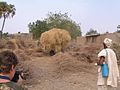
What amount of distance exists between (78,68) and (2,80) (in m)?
12.8

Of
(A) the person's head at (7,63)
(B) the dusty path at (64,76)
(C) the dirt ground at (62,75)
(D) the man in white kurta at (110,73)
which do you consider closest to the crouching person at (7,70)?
(A) the person's head at (7,63)

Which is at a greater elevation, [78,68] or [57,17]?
[57,17]

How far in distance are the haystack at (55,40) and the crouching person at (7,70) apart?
19368mm

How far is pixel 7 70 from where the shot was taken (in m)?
3.12

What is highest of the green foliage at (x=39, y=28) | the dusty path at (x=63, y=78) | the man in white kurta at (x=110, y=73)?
the green foliage at (x=39, y=28)

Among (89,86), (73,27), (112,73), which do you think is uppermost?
(73,27)

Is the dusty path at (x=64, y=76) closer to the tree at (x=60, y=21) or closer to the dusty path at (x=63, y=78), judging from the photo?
the dusty path at (x=63, y=78)

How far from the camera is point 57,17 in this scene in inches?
1783

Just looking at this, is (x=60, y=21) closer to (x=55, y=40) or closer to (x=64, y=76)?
(x=55, y=40)

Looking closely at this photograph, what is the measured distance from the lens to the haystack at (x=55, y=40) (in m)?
22.7

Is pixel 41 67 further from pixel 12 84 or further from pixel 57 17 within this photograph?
pixel 57 17

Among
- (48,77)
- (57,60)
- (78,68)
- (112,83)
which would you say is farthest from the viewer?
(57,60)

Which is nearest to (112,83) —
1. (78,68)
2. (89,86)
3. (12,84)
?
(89,86)

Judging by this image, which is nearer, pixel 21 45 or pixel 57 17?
pixel 21 45
